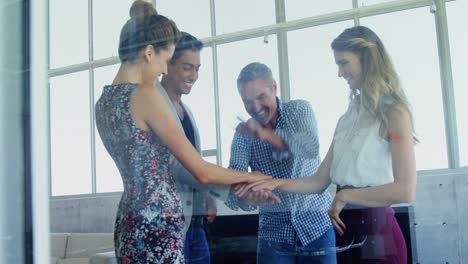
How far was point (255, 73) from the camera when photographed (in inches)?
44.7

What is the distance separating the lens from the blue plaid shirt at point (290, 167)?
1061mm

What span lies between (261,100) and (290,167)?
0.66ft

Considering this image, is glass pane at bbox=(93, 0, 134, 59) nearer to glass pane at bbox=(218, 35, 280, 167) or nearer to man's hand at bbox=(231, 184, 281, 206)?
glass pane at bbox=(218, 35, 280, 167)

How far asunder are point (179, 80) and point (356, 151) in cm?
50

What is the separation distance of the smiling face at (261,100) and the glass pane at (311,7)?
7.1 inches

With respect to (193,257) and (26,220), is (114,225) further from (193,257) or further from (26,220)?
(26,220)

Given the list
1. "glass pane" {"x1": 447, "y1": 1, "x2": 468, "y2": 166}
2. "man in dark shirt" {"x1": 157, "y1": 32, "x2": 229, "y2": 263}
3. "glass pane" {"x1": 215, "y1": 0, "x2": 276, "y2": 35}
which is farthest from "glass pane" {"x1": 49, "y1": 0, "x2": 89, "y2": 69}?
"glass pane" {"x1": 447, "y1": 1, "x2": 468, "y2": 166}

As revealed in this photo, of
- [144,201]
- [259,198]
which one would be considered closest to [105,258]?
[144,201]

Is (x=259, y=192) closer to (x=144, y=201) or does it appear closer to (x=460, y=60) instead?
(x=144, y=201)

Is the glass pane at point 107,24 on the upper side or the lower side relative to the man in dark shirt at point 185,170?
upper

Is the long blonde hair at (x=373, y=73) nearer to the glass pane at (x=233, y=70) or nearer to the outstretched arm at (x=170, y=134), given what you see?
the glass pane at (x=233, y=70)

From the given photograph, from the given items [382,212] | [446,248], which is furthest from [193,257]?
[446,248]

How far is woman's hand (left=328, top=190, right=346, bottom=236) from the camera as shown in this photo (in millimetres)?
1025

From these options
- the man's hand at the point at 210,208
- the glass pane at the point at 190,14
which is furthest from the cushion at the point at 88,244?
the glass pane at the point at 190,14
